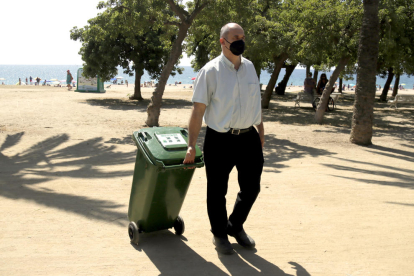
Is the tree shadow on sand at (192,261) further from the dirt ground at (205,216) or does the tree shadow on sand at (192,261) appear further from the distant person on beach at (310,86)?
the distant person on beach at (310,86)

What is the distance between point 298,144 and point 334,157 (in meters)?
1.69

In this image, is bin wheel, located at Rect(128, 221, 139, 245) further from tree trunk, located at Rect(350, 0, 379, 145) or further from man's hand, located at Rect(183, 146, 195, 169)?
tree trunk, located at Rect(350, 0, 379, 145)

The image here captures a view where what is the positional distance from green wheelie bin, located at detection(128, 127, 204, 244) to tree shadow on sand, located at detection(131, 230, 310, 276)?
6.1 inches

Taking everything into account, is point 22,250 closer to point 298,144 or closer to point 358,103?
point 298,144

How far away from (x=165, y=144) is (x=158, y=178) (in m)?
0.28

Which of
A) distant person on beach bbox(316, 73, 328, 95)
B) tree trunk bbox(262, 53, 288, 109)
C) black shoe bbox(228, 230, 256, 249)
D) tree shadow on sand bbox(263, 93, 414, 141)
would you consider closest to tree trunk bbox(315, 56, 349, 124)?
tree shadow on sand bbox(263, 93, 414, 141)

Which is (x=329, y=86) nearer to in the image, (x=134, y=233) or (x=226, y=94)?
(x=226, y=94)

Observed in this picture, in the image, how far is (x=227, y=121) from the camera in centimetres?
321

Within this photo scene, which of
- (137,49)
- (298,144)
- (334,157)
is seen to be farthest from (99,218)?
(137,49)

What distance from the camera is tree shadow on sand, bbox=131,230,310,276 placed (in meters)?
3.20

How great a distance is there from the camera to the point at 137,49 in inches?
820

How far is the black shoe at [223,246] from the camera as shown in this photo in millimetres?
3463

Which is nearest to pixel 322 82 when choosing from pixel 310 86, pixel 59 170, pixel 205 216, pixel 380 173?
pixel 310 86

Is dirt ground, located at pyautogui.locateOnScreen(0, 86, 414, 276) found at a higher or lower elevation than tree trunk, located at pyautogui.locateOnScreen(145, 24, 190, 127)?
lower
